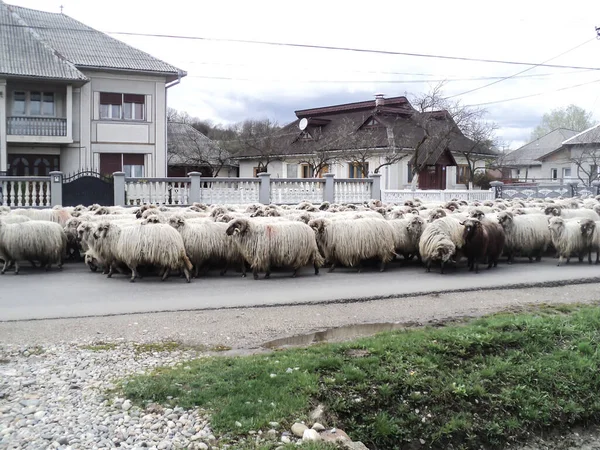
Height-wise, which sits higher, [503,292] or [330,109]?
[330,109]

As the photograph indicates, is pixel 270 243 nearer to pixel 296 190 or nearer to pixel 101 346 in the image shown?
pixel 101 346

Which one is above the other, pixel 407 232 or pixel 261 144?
pixel 261 144

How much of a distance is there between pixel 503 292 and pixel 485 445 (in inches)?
224

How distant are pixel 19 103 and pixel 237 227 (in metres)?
25.1

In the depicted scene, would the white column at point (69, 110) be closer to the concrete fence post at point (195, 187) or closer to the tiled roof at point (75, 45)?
the tiled roof at point (75, 45)

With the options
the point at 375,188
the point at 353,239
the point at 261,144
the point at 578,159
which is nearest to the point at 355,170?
the point at 261,144

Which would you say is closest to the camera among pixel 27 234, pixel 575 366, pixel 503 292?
pixel 575 366

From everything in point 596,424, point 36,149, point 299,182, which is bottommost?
point 596,424

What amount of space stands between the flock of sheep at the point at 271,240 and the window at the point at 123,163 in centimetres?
1878

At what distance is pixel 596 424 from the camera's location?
634 cm

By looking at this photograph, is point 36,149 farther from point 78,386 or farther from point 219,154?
point 78,386

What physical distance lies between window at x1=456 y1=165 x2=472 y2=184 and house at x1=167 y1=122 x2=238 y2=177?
19253mm

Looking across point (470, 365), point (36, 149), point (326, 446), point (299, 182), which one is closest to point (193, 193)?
point (299, 182)

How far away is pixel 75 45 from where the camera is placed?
34844mm
